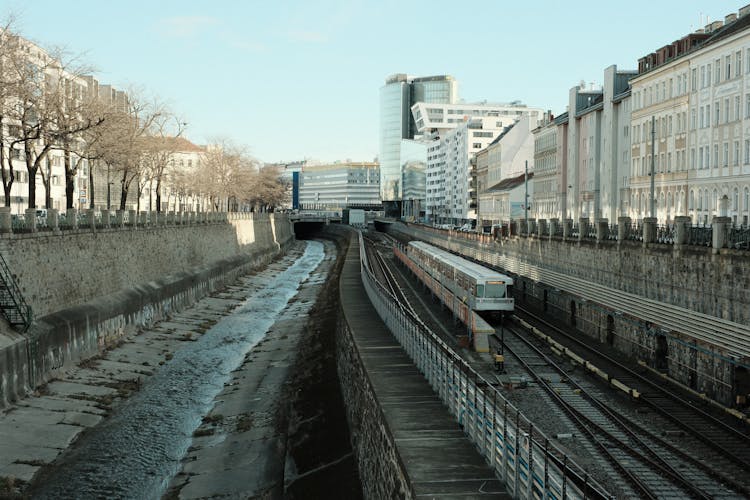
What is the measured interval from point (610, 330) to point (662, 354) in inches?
245

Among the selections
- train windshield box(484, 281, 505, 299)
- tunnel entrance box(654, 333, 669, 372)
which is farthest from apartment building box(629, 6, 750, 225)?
tunnel entrance box(654, 333, 669, 372)

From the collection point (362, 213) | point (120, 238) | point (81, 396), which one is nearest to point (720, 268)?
point (81, 396)

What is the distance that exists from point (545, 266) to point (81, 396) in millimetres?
30268

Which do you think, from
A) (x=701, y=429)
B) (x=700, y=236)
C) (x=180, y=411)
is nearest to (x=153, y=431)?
(x=180, y=411)

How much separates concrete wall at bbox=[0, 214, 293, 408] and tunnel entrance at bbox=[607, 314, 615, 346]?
23413mm

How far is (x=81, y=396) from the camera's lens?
104 feet

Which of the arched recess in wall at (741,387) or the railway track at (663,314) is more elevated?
the railway track at (663,314)

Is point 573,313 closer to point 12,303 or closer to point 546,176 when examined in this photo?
point 12,303

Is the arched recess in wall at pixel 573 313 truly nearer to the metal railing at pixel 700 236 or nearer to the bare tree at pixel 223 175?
the metal railing at pixel 700 236

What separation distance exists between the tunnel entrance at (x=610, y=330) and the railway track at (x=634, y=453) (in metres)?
8.58

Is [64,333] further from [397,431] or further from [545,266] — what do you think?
[545,266]

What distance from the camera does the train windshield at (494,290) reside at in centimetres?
4197

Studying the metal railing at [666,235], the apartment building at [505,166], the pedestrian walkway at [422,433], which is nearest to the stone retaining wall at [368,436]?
the pedestrian walkway at [422,433]

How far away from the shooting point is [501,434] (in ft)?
Answer: 45.9
